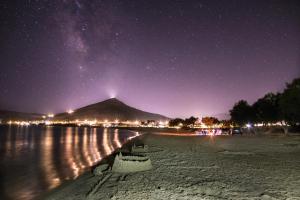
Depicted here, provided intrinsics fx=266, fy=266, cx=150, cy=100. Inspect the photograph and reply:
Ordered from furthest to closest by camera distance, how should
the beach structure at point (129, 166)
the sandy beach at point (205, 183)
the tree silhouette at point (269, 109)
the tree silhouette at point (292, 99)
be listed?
the tree silhouette at point (269, 109), the tree silhouette at point (292, 99), the beach structure at point (129, 166), the sandy beach at point (205, 183)

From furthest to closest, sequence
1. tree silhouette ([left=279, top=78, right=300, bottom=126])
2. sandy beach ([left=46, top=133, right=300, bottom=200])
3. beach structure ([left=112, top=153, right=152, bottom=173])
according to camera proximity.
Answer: tree silhouette ([left=279, top=78, right=300, bottom=126]) < beach structure ([left=112, top=153, right=152, bottom=173]) < sandy beach ([left=46, top=133, right=300, bottom=200])

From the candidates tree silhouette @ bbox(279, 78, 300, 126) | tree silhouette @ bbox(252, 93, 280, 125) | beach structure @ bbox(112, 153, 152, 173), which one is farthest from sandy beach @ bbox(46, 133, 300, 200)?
tree silhouette @ bbox(252, 93, 280, 125)

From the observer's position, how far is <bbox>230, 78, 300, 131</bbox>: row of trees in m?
39.0

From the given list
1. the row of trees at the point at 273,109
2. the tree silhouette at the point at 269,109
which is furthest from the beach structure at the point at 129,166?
the tree silhouette at the point at 269,109

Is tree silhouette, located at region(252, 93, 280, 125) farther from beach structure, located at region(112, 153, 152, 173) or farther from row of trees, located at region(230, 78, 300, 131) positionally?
beach structure, located at region(112, 153, 152, 173)

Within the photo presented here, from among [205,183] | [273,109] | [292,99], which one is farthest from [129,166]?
[273,109]

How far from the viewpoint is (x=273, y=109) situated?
61688mm

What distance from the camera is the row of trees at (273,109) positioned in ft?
128

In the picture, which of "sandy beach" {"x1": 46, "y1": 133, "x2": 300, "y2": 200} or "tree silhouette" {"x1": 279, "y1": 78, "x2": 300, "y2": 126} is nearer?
"sandy beach" {"x1": 46, "y1": 133, "x2": 300, "y2": 200}

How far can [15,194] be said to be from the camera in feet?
46.8

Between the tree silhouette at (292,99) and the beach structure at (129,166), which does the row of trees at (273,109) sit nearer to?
the tree silhouette at (292,99)

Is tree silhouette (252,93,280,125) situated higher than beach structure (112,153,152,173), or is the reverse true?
tree silhouette (252,93,280,125)

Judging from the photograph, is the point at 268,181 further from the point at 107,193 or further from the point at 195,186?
the point at 107,193

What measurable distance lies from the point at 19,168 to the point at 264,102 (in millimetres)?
56780
